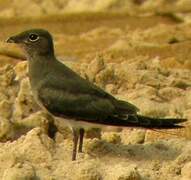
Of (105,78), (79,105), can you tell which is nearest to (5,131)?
(79,105)


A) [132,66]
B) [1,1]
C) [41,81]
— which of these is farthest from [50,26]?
[41,81]

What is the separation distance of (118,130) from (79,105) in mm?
978

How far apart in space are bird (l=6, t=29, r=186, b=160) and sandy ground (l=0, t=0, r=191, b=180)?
0.20m

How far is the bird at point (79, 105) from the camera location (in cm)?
707

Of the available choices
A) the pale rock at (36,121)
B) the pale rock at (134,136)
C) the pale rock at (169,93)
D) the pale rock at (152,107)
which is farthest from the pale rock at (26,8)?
the pale rock at (134,136)

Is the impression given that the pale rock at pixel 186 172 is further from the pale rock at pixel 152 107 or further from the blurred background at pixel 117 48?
the pale rock at pixel 152 107

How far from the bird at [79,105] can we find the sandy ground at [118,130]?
0.20 m

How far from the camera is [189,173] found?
262 inches

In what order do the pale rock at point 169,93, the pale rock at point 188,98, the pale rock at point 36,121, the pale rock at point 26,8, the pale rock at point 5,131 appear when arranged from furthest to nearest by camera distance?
the pale rock at point 26,8 < the pale rock at point 169,93 < the pale rock at point 188,98 < the pale rock at point 36,121 < the pale rock at point 5,131

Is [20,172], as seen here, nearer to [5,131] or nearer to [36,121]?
[5,131]

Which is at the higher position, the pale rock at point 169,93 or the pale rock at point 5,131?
the pale rock at point 169,93

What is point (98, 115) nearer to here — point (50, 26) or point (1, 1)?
point (50, 26)

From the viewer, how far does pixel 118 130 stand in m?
8.05

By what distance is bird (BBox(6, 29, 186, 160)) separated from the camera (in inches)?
279
